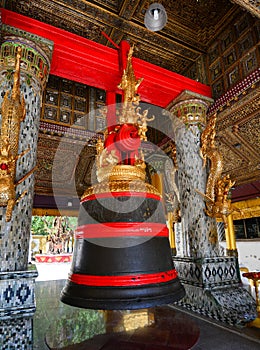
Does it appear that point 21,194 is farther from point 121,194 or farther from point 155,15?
point 155,15

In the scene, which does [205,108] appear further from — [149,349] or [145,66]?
[149,349]

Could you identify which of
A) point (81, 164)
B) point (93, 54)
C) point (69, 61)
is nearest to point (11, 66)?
point (69, 61)

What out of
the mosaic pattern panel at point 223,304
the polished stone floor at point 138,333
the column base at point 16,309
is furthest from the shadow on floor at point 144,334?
the mosaic pattern panel at point 223,304

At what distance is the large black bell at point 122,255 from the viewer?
1350mm

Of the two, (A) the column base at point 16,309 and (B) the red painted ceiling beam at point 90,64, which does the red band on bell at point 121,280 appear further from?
(B) the red painted ceiling beam at point 90,64

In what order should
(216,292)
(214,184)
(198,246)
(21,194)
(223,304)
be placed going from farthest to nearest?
1. (214,184)
2. (198,246)
3. (216,292)
4. (223,304)
5. (21,194)

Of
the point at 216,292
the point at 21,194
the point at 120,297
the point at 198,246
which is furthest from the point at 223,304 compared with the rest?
the point at 21,194

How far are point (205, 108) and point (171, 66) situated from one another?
1.34 meters

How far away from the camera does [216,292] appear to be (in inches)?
125

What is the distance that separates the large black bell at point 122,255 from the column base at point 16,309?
914 mm

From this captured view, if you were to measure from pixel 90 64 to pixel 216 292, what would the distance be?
3.64 m

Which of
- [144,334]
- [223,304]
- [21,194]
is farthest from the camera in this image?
[223,304]

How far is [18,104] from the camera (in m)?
2.66

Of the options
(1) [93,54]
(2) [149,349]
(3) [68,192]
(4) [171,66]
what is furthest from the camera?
(3) [68,192]
